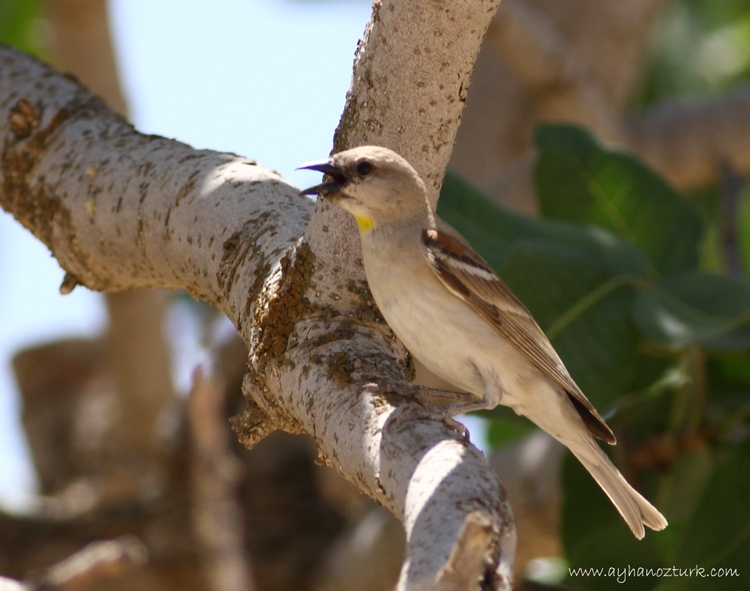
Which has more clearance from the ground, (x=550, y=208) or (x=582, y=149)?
(x=582, y=149)

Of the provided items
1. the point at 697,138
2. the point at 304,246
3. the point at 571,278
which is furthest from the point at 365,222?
the point at 697,138

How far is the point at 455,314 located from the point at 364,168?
58 cm

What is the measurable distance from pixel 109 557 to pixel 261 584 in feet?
10.4

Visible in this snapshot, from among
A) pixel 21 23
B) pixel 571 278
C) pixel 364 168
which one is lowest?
pixel 571 278

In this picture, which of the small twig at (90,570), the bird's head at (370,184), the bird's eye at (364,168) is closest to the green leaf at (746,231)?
the bird's head at (370,184)

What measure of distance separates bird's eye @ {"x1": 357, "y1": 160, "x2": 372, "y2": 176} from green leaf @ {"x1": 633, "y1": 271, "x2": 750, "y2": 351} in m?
1.36

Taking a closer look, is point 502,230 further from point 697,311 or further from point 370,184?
point 370,184

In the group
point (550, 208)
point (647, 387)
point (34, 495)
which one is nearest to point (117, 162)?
point (550, 208)

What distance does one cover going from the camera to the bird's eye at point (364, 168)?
2743 mm

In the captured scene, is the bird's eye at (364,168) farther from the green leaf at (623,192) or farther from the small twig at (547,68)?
the small twig at (547,68)

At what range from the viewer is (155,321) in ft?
21.0

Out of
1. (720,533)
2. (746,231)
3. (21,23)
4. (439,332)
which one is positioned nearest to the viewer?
(439,332)

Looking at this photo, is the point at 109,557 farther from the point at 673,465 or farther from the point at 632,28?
the point at 632,28

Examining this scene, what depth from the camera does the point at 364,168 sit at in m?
2.78
